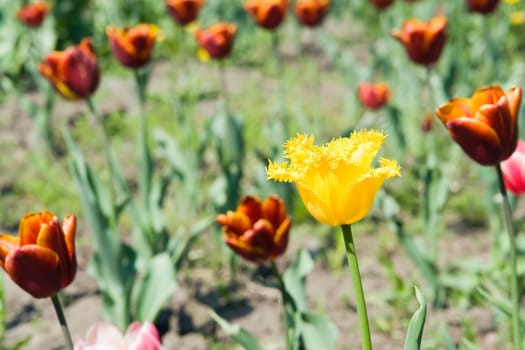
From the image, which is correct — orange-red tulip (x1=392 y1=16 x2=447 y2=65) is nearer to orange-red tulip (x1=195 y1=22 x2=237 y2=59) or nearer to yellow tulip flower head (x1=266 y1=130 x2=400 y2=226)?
orange-red tulip (x1=195 y1=22 x2=237 y2=59)

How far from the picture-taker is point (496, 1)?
112 inches

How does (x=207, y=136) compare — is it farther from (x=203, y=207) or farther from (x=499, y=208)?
(x=499, y=208)

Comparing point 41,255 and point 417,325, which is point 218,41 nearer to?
point 41,255

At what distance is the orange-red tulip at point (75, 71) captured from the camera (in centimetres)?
216

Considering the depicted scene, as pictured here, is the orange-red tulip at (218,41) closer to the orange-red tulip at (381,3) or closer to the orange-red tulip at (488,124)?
the orange-red tulip at (381,3)

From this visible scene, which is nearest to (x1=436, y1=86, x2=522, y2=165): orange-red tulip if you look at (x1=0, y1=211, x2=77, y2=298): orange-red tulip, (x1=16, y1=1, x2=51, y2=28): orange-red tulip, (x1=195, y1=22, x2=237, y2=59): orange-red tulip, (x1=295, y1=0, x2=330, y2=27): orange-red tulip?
(x1=0, y1=211, x2=77, y2=298): orange-red tulip

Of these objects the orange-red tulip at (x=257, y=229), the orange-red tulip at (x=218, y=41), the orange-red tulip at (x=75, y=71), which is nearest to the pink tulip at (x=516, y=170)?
the orange-red tulip at (x=257, y=229)

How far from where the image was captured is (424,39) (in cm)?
224

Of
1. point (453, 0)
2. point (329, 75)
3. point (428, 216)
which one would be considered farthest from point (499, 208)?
point (329, 75)

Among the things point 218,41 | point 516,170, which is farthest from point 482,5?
point 516,170

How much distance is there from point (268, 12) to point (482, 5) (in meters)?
0.83

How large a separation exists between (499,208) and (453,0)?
7.25 ft

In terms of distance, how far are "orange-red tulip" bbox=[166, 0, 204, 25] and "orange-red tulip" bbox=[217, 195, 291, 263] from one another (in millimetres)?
1470

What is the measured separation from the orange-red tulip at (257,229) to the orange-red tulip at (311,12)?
1779mm
